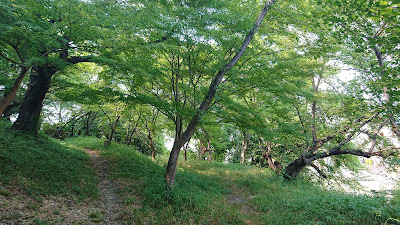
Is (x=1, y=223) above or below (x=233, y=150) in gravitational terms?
below

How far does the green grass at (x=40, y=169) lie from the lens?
634 cm

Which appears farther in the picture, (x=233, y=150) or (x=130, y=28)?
(x=233, y=150)

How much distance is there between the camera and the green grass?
20.8 ft

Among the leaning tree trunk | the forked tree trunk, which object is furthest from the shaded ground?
the leaning tree trunk

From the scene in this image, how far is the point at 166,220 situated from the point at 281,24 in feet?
28.2

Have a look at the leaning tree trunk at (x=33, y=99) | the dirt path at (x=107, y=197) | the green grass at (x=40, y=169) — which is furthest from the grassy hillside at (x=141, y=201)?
the leaning tree trunk at (x=33, y=99)

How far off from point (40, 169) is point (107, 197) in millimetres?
2876

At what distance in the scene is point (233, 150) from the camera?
26.4 metres

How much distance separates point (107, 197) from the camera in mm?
7109

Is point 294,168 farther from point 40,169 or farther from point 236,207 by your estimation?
point 40,169

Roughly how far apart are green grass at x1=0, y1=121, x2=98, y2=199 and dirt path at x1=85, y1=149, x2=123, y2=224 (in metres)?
0.34

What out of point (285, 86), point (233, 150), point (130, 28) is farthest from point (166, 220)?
point (233, 150)

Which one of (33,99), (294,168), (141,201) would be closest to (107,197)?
(141,201)

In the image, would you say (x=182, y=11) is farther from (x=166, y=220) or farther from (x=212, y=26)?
(x=166, y=220)
